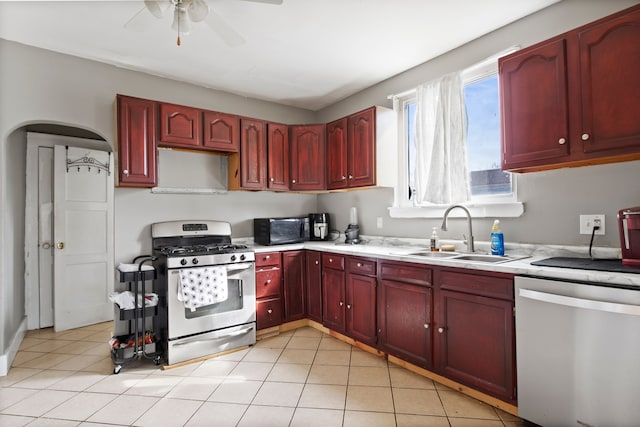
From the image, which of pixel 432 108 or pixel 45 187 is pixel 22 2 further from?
pixel 432 108

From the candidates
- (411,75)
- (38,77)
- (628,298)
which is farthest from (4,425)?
(411,75)

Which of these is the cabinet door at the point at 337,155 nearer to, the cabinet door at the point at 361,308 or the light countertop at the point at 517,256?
the light countertop at the point at 517,256

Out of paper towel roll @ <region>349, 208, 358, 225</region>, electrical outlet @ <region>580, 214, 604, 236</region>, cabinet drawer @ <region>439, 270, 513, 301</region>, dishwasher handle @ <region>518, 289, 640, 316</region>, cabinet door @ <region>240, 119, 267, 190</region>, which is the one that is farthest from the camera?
paper towel roll @ <region>349, 208, 358, 225</region>

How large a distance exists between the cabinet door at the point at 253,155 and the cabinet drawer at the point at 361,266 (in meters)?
1.34

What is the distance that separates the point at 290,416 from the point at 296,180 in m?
2.41

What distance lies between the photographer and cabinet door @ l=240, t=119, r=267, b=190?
11.3 ft

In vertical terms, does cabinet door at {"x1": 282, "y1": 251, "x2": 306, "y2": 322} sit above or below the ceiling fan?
below

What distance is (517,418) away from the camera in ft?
6.17

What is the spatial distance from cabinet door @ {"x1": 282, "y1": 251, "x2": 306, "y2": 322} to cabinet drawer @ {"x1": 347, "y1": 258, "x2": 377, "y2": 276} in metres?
0.70

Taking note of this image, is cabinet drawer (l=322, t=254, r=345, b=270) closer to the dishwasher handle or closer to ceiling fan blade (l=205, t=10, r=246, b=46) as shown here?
the dishwasher handle

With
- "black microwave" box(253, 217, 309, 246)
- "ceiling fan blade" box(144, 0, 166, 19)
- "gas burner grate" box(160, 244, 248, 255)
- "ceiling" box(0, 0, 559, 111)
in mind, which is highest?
"ceiling" box(0, 0, 559, 111)

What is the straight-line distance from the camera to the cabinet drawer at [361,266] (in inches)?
107

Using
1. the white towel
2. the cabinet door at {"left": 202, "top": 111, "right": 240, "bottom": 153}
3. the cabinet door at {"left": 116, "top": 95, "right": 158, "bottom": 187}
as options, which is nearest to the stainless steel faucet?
the white towel

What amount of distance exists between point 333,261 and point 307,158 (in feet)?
4.24
